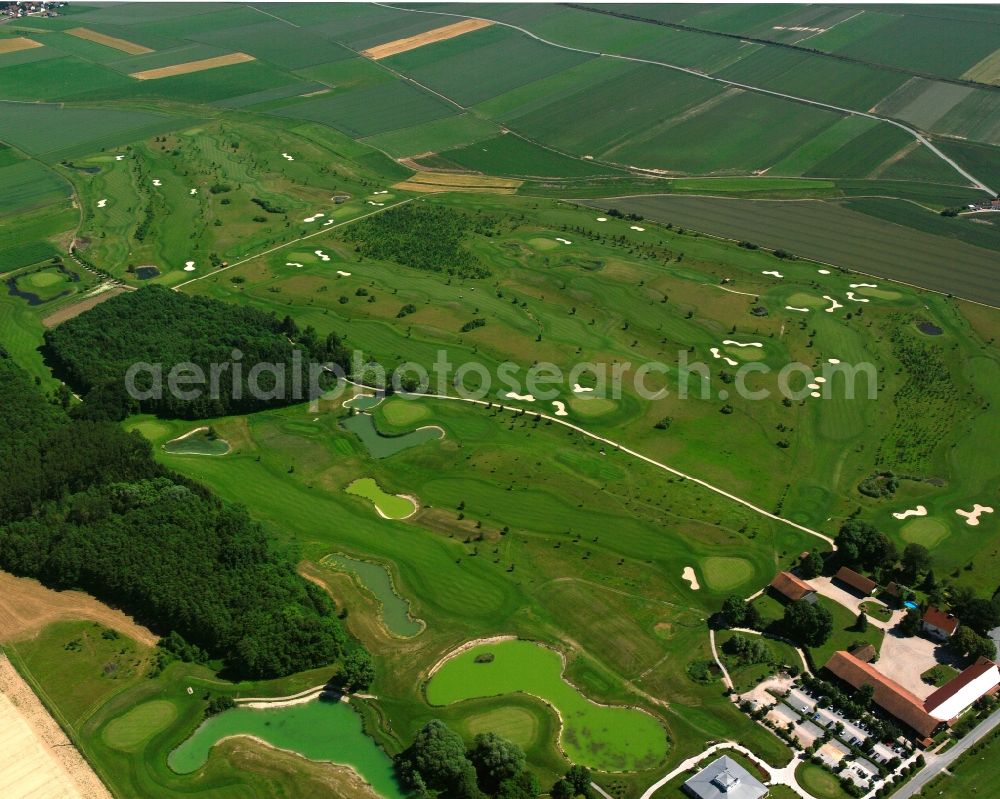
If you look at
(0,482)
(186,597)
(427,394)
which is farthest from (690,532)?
(0,482)

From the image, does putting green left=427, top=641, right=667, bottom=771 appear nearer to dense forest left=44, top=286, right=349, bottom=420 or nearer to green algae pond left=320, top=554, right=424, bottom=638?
green algae pond left=320, top=554, right=424, bottom=638

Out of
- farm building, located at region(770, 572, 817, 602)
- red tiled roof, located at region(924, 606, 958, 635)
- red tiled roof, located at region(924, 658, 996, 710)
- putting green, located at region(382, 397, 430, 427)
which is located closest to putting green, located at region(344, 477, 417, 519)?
putting green, located at region(382, 397, 430, 427)

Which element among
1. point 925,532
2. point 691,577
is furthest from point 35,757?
point 925,532

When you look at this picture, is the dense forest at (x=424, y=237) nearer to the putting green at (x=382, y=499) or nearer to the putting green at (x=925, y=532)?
the putting green at (x=382, y=499)

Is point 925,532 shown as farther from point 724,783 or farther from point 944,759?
point 724,783

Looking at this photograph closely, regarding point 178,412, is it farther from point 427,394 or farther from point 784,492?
point 784,492

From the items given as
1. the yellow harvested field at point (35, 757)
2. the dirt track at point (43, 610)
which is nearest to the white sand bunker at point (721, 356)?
the dirt track at point (43, 610)
